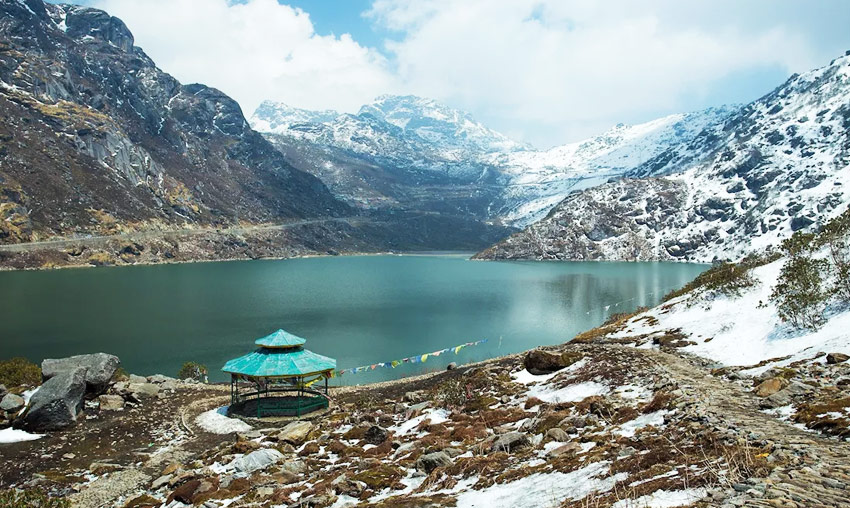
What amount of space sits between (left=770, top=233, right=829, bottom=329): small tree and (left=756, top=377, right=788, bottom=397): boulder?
10157 mm

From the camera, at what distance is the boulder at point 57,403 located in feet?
84.5

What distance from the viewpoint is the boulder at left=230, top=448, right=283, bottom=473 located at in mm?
18609

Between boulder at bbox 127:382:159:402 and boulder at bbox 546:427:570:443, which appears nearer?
boulder at bbox 546:427:570:443

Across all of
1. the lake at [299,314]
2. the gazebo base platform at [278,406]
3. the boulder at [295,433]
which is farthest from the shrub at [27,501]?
the lake at [299,314]

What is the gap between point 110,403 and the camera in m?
30.0

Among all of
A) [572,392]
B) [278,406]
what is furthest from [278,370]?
[572,392]

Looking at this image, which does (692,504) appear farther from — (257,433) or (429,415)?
(257,433)

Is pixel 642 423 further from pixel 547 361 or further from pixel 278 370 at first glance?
pixel 278 370

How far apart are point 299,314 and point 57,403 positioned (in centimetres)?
6097

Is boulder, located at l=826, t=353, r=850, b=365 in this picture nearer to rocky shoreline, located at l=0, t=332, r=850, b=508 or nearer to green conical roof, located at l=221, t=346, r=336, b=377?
rocky shoreline, located at l=0, t=332, r=850, b=508

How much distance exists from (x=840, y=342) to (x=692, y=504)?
15719 mm

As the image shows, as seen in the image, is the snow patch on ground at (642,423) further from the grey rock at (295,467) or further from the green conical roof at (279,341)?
the green conical roof at (279,341)

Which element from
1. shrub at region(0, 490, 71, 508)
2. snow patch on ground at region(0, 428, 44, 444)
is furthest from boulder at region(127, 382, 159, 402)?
shrub at region(0, 490, 71, 508)

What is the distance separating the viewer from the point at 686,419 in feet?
43.1
